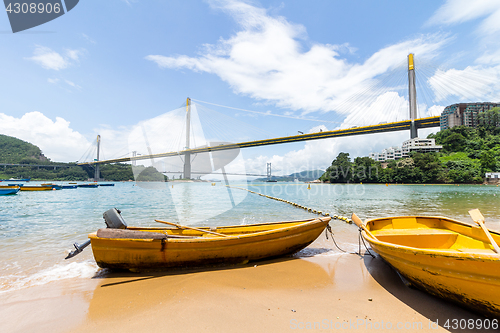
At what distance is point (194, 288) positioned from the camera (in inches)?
127

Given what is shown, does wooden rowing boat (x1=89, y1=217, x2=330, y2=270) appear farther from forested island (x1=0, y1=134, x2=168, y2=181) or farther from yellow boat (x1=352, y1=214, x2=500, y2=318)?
forested island (x1=0, y1=134, x2=168, y2=181)

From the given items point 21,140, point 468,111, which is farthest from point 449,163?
point 21,140

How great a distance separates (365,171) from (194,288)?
220ft

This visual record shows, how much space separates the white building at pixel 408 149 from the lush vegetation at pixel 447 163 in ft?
10.1

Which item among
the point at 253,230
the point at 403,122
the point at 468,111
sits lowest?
the point at 253,230

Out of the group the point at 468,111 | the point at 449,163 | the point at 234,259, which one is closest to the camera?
the point at 234,259

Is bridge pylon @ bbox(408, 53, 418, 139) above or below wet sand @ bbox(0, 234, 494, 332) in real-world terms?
above

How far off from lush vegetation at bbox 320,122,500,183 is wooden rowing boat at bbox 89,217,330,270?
59.4 m

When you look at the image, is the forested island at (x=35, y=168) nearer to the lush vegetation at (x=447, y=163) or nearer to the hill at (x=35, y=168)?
the hill at (x=35, y=168)

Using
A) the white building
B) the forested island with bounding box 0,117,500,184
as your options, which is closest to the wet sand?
the forested island with bounding box 0,117,500,184

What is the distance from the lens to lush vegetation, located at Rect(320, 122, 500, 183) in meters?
46.8

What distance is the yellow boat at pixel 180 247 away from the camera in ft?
11.6

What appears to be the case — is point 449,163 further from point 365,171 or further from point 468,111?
point 468,111

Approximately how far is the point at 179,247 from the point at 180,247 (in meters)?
0.02
